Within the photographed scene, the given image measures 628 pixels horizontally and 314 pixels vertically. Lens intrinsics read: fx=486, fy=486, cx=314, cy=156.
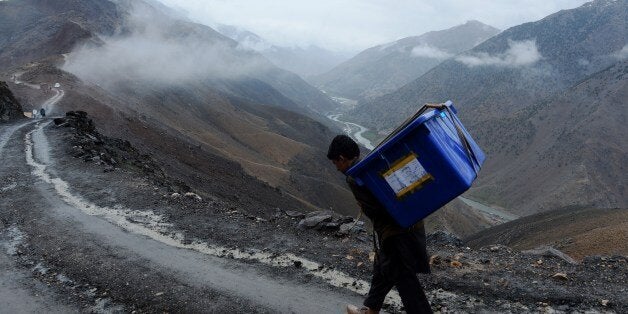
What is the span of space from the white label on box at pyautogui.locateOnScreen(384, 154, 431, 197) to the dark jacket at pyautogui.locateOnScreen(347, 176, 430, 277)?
1.09ft

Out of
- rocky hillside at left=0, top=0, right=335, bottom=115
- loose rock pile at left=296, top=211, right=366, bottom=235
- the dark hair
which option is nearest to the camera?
the dark hair

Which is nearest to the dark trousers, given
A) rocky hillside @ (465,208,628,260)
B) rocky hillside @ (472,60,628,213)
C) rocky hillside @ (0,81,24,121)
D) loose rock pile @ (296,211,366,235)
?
loose rock pile @ (296,211,366,235)

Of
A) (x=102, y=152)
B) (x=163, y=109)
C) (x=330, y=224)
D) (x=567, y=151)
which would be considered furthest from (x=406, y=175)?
(x=567, y=151)

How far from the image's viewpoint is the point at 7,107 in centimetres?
3291

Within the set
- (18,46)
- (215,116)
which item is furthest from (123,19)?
(215,116)

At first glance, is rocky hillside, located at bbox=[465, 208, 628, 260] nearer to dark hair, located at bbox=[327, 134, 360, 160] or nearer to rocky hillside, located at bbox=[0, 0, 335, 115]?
dark hair, located at bbox=[327, 134, 360, 160]

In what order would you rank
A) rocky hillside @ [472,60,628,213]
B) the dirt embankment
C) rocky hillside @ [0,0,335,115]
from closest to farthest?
the dirt embankment → rocky hillside @ [0,0,335,115] → rocky hillside @ [472,60,628,213]

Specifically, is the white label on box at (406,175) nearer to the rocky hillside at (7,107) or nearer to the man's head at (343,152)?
the man's head at (343,152)

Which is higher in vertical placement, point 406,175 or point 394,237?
point 406,175

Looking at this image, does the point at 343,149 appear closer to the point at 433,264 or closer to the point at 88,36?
the point at 433,264

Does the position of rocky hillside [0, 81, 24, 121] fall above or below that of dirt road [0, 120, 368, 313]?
above

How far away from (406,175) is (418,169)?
15 cm

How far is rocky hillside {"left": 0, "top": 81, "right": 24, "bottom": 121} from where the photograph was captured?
31756 millimetres

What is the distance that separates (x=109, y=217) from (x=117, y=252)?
259cm
